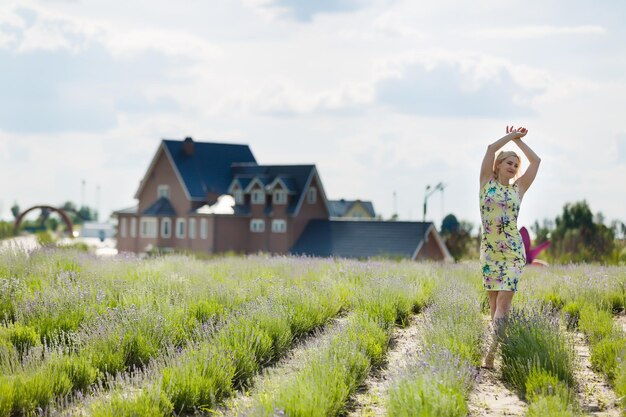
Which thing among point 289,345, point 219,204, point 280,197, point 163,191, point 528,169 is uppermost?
point 163,191

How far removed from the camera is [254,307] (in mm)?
10797

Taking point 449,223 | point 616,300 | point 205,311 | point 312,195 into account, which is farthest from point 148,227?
point 205,311

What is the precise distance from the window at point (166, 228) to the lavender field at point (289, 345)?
5016cm

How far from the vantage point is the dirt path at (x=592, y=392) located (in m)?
7.95

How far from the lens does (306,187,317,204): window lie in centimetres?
6153

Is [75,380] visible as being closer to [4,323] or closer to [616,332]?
[4,323]

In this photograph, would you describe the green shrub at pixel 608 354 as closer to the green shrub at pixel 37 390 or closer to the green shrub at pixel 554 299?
the green shrub at pixel 554 299

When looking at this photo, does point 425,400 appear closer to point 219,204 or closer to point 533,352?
point 533,352

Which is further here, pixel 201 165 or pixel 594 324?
pixel 201 165

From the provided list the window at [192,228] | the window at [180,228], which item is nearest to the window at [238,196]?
the window at [192,228]

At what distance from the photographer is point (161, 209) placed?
63.9 metres

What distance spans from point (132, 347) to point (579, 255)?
88.9ft

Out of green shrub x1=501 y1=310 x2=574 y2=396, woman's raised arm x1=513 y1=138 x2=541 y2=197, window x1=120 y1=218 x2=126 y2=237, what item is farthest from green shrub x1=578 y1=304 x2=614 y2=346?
window x1=120 y1=218 x2=126 y2=237

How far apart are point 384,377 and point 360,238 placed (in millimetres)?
47430
